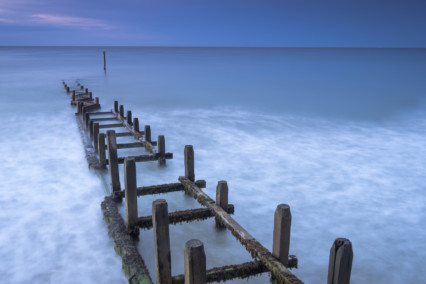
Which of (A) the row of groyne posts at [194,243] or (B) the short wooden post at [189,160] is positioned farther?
(B) the short wooden post at [189,160]

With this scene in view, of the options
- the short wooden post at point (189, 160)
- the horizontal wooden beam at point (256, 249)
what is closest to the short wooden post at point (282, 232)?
the horizontal wooden beam at point (256, 249)

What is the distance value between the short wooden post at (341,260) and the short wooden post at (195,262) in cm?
102

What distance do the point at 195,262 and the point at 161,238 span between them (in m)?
0.87

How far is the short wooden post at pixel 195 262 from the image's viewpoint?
2.83 m

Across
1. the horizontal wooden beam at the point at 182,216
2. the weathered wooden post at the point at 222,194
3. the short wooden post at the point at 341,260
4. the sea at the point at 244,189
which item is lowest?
the sea at the point at 244,189

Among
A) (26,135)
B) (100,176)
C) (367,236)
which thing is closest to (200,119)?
(26,135)

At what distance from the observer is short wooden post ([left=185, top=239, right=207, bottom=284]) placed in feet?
9.30

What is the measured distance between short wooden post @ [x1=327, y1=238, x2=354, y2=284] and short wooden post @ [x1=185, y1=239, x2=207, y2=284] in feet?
3.34

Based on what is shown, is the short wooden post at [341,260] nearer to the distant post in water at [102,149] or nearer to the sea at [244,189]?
the sea at [244,189]

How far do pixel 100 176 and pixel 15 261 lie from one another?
3165 mm

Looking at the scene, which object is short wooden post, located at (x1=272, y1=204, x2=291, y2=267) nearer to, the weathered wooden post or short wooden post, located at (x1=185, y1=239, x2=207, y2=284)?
short wooden post, located at (x1=185, y1=239, x2=207, y2=284)

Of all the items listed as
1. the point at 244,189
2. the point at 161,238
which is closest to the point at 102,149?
the point at 244,189

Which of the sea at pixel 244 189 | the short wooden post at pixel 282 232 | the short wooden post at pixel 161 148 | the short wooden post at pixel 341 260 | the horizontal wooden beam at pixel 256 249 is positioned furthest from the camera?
the short wooden post at pixel 161 148

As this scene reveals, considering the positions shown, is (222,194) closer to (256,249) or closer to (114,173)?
(256,249)
